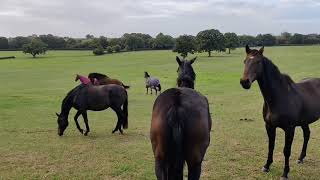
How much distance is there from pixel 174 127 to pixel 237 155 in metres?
5.44

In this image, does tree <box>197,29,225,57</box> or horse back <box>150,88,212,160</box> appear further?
tree <box>197,29,225,57</box>

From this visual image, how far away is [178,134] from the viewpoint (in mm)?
5289

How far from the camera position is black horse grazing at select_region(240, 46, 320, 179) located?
27.1 feet

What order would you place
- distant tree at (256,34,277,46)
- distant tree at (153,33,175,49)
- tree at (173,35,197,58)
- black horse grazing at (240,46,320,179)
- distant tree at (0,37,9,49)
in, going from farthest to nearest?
distant tree at (256,34,277,46)
distant tree at (153,33,175,49)
distant tree at (0,37,9,49)
tree at (173,35,197,58)
black horse grazing at (240,46,320,179)

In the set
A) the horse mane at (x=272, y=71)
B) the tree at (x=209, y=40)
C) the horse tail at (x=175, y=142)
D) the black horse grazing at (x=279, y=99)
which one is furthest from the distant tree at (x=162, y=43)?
the horse tail at (x=175, y=142)

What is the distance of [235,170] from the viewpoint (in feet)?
29.7

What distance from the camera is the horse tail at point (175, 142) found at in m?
5.29

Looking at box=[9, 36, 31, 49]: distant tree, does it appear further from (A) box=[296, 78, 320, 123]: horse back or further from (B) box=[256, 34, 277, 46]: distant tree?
(A) box=[296, 78, 320, 123]: horse back

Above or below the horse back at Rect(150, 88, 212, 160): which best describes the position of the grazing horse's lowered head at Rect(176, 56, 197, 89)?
above

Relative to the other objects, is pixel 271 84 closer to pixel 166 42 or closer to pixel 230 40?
pixel 230 40

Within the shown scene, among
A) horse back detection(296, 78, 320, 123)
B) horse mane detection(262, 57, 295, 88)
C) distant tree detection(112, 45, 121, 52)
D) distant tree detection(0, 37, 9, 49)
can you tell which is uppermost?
horse mane detection(262, 57, 295, 88)

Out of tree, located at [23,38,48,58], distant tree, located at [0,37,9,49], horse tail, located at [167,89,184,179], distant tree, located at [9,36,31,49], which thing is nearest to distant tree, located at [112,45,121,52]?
tree, located at [23,38,48,58]

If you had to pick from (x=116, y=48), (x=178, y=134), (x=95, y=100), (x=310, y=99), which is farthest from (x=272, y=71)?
(x=116, y=48)

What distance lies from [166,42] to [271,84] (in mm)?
109531
